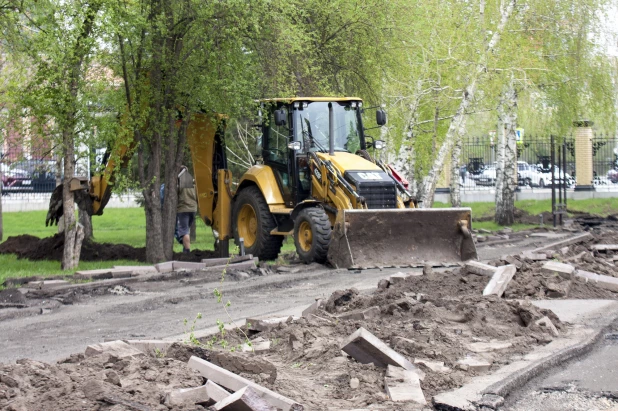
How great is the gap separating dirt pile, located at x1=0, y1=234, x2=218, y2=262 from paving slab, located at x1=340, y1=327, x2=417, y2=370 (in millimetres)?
12110

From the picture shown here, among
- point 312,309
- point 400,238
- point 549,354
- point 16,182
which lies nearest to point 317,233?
point 400,238

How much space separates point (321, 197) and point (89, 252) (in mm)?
5909

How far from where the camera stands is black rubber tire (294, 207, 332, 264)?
51.8ft

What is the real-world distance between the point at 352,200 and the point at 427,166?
54.6 ft

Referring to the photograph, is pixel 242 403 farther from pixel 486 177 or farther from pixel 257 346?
pixel 486 177

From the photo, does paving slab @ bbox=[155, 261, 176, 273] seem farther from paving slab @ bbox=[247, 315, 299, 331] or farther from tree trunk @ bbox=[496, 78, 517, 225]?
tree trunk @ bbox=[496, 78, 517, 225]

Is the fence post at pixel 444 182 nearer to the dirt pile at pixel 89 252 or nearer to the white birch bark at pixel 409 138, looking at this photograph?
the white birch bark at pixel 409 138

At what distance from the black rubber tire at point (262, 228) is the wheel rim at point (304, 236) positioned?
1.15m

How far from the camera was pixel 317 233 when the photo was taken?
15.8 m

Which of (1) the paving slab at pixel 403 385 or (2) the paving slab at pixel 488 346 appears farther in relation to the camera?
(2) the paving slab at pixel 488 346

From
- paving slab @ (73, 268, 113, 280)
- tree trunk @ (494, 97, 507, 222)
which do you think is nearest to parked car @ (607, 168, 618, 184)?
tree trunk @ (494, 97, 507, 222)

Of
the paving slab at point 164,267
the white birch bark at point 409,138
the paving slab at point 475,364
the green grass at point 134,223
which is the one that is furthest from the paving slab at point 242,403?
the white birch bark at point 409,138

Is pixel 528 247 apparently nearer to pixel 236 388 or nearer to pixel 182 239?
pixel 182 239

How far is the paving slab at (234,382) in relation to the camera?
5.43 m
